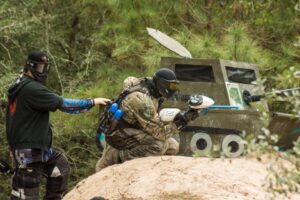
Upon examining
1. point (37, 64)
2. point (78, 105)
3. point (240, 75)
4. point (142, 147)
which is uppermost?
point (240, 75)

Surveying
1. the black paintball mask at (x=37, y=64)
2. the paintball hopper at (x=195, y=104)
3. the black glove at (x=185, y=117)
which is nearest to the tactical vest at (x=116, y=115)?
the paintball hopper at (x=195, y=104)

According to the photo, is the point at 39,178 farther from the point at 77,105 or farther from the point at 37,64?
the point at 37,64

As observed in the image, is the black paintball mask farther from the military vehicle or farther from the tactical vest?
the military vehicle

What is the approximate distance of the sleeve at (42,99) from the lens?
6.88 m

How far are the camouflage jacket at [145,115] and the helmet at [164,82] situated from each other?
0.15m

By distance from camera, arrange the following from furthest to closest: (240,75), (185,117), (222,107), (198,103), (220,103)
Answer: (240,75) → (220,103) → (222,107) → (185,117) → (198,103)

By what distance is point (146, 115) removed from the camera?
7.93 meters

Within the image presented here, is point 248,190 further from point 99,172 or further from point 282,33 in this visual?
point 282,33

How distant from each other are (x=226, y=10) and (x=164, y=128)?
448cm

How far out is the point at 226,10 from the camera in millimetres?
11984

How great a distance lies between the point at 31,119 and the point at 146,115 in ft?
4.75

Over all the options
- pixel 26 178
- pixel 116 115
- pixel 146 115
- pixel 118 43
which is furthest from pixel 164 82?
pixel 118 43

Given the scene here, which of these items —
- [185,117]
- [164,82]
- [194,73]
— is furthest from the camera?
[194,73]

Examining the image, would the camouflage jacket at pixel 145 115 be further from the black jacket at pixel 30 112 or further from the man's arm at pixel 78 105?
the black jacket at pixel 30 112
